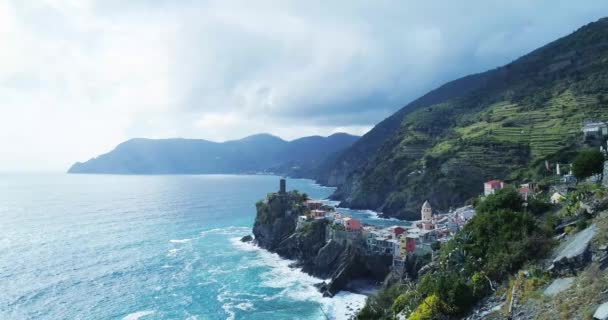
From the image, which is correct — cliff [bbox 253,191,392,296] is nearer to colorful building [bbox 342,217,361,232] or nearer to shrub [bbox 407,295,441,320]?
colorful building [bbox 342,217,361,232]

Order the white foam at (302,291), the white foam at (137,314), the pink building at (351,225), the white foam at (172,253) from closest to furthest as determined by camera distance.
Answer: the white foam at (137,314)
the white foam at (302,291)
the pink building at (351,225)
the white foam at (172,253)

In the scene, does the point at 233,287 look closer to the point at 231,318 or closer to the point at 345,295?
the point at 231,318

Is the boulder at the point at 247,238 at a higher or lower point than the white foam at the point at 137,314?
higher

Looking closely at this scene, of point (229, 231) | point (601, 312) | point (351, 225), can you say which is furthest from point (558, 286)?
point (229, 231)

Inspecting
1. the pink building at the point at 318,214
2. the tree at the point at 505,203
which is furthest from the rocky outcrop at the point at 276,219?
the tree at the point at 505,203

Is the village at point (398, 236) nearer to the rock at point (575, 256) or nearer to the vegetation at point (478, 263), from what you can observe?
the vegetation at point (478, 263)

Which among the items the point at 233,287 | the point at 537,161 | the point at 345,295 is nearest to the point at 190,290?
the point at 233,287

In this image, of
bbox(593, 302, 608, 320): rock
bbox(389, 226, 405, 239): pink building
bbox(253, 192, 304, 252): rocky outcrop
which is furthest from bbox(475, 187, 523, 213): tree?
bbox(253, 192, 304, 252): rocky outcrop
